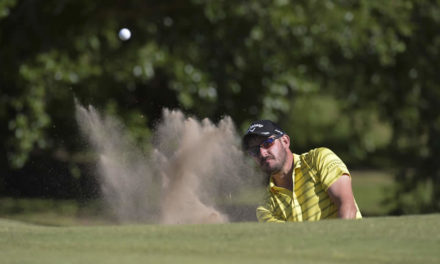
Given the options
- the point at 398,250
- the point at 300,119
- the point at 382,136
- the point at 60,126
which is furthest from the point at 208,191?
the point at 382,136

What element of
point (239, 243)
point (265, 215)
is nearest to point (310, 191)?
point (265, 215)

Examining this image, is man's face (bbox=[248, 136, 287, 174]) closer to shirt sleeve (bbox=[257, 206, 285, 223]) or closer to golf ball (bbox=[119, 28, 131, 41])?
shirt sleeve (bbox=[257, 206, 285, 223])

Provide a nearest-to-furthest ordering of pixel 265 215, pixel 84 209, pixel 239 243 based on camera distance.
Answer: pixel 239 243, pixel 265 215, pixel 84 209

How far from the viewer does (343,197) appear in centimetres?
514

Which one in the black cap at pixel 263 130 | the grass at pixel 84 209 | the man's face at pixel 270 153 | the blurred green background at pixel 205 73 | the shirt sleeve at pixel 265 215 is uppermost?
the blurred green background at pixel 205 73

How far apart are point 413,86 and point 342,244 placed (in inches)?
347

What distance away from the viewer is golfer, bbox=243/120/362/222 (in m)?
5.19

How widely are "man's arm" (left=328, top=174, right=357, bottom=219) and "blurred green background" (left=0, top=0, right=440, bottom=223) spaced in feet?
18.4

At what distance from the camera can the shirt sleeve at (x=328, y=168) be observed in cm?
520

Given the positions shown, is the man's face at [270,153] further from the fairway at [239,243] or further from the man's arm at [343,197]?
the fairway at [239,243]

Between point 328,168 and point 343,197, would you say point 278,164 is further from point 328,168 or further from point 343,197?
point 343,197

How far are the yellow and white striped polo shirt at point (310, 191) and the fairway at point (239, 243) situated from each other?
660 millimetres

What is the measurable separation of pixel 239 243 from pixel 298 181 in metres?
1.54

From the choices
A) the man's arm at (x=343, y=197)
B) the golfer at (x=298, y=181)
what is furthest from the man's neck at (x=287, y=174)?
the man's arm at (x=343, y=197)
